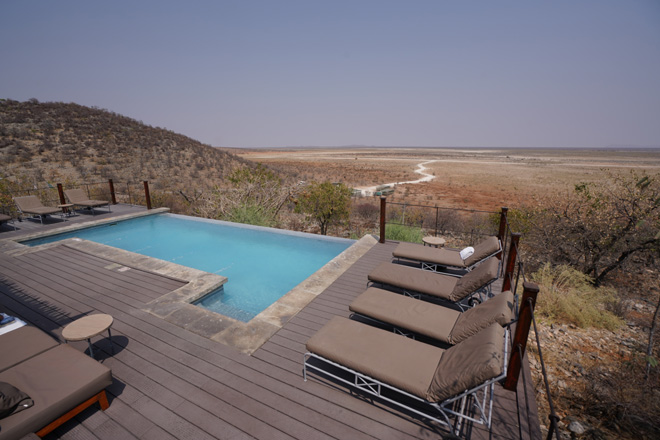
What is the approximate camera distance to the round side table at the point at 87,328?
290 centimetres

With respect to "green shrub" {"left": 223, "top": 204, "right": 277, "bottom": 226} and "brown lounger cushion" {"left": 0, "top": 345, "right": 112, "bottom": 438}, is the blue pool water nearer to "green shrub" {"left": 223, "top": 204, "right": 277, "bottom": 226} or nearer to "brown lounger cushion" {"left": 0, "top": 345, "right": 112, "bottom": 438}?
"green shrub" {"left": 223, "top": 204, "right": 277, "bottom": 226}

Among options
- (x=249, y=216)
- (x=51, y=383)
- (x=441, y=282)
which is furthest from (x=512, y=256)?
(x=249, y=216)

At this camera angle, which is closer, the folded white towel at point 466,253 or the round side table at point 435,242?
the folded white towel at point 466,253

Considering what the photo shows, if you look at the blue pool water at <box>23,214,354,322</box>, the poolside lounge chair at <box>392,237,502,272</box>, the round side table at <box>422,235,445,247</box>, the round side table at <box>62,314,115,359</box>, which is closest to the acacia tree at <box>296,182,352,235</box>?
the blue pool water at <box>23,214,354,322</box>

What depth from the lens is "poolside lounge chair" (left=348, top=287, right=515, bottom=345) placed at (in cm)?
293

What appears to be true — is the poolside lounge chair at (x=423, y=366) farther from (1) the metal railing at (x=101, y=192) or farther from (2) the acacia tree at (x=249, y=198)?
(1) the metal railing at (x=101, y=192)

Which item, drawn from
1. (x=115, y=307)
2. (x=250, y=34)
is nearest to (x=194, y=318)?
(x=115, y=307)

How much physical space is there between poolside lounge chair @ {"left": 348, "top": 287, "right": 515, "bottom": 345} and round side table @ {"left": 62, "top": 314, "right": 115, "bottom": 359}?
2736 mm

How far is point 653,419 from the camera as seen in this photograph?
11.6 ft

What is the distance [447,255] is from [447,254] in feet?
0.21

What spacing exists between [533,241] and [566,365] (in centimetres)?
449

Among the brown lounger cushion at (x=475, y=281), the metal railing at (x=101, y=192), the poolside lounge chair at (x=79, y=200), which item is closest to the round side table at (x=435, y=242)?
the brown lounger cushion at (x=475, y=281)

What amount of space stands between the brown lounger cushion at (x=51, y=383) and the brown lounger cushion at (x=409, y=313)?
8.58ft

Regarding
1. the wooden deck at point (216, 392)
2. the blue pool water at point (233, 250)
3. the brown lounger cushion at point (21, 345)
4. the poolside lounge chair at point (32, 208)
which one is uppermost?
the poolside lounge chair at point (32, 208)
